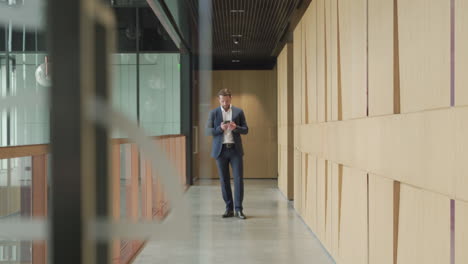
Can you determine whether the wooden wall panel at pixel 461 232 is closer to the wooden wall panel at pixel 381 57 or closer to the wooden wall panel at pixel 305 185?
the wooden wall panel at pixel 381 57

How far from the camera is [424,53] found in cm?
219

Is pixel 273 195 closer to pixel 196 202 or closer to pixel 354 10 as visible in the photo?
pixel 196 202

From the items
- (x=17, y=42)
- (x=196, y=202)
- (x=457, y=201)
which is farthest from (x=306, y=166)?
(x=17, y=42)

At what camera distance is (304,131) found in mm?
6129

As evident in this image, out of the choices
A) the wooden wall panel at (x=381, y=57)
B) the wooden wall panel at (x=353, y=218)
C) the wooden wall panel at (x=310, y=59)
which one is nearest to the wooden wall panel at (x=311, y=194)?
the wooden wall panel at (x=310, y=59)

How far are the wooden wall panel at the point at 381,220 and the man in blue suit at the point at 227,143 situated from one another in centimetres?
361

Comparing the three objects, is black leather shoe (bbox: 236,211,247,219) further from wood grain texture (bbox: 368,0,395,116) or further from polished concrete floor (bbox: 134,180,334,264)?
wood grain texture (bbox: 368,0,395,116)

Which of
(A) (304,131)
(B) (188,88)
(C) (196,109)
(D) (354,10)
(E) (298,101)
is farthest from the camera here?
(C) (196,109)

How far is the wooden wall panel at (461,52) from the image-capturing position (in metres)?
1.76

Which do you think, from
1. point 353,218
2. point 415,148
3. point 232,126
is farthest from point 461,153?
point 232,126

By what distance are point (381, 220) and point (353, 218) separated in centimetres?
72

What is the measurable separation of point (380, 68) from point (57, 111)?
2.71 meters

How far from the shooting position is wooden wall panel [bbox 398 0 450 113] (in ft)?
6.47

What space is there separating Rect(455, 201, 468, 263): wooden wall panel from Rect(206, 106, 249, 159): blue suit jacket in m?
4.80
